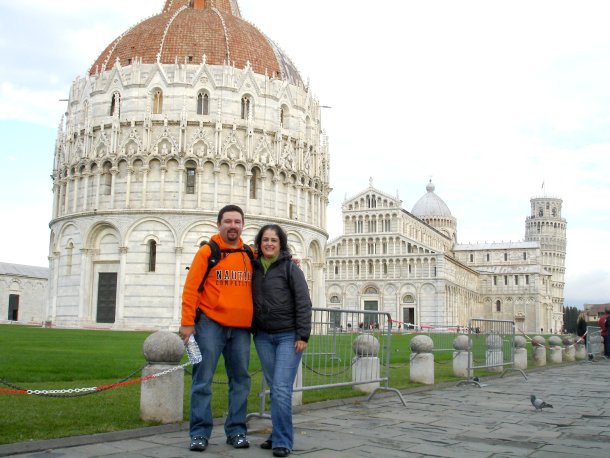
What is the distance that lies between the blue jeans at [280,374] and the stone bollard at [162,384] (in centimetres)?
131

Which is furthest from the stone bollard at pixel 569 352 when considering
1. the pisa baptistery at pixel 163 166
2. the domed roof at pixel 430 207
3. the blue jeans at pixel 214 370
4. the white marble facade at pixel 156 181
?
the domed roof at pixel 430 207

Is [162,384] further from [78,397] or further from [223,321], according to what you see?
[78,397]

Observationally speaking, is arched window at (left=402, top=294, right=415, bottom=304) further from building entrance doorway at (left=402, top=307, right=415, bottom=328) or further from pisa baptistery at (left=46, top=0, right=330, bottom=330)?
pisa baptistery at (left=46, top=0, right=330, bottom=330)

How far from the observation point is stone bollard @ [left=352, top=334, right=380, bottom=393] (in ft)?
36.9

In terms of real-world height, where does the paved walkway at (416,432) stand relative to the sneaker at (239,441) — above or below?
below

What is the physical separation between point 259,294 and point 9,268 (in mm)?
84461

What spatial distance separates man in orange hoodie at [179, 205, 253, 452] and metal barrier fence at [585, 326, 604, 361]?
2247cm

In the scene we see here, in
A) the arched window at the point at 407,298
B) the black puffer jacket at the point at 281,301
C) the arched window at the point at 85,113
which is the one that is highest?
the arched window at the point at 85,113

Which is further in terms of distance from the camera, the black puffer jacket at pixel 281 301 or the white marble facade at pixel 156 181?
the white marble facade at pixel 156 181

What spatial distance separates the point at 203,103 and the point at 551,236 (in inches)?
4157

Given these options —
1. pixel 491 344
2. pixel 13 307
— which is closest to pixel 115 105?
pixel 491 344

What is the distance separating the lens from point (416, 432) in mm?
8039

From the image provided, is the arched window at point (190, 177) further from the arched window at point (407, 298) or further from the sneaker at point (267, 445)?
the arched window at point (407, 298)

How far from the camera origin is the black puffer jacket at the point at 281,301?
6.98m
